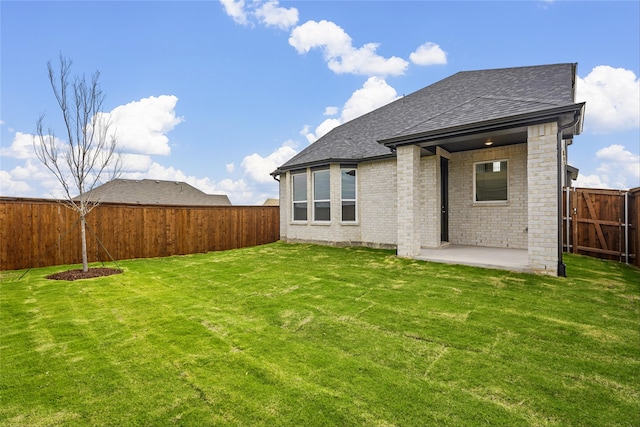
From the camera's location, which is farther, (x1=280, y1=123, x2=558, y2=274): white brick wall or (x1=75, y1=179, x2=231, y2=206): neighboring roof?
(x1=75, y1=179, x2=231, y2=206): neighboring roof

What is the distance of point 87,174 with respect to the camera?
7.51m

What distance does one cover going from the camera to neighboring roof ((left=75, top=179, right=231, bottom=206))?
75.2 feet

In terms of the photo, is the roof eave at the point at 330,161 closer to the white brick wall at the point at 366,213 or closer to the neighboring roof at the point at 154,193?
the white brick wall at the point at 366,213

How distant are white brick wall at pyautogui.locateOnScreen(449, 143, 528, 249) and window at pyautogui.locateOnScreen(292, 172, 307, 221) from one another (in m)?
5.50

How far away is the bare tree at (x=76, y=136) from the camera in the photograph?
24.0 ft

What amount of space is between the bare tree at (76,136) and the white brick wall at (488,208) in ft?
34.8

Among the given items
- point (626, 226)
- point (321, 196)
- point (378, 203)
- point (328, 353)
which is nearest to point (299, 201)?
point (321, 196)

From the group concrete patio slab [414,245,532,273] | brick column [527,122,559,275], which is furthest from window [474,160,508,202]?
brick column [527,122,559,275]

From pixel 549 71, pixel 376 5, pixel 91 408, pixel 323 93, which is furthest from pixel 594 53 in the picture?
pixel 91 408

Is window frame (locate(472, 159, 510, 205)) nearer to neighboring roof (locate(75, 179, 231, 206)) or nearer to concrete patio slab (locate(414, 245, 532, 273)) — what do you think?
concrete patio slab (locate(414, 245, 532, 273))

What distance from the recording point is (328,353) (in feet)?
9.92

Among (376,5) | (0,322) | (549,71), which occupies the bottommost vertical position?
(0,322)

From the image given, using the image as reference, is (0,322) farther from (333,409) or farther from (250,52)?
(250,52)

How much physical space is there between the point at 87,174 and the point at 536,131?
1067cm
